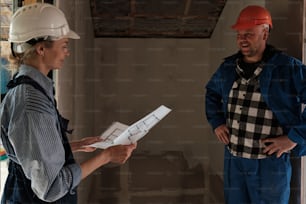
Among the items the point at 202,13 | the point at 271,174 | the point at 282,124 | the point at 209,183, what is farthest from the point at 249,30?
the point at 209,183

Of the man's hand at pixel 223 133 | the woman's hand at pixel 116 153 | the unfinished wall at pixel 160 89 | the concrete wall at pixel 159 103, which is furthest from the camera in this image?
the unfinished wall at pixel 160 89

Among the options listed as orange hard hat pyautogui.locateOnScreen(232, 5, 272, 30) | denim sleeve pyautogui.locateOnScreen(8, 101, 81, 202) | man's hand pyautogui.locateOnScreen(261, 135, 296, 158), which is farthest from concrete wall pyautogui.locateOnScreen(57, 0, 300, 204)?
denim sleeve pyautogui.locateOnScreen(8, 101, 81, 202)

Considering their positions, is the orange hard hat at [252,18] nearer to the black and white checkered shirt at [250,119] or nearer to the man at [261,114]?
the man at [261,114]

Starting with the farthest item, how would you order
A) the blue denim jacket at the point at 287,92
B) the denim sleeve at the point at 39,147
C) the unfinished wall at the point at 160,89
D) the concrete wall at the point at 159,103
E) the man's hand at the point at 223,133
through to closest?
the unfinished wall at the point at 160,89 → the concrete wall at the point at 159,103 → the man's hand at the point at 223,133 → the blue denim jacket at the point at 287,92 → the denim sleeve at the point at 39,147

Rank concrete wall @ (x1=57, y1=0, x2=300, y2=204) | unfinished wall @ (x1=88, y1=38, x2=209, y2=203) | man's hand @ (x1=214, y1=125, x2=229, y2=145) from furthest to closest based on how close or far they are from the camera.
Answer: unfinished wall @ (x1=88, y1=38, x2=209, y2=203) < concrete wall @ (x1=57, y1=0, x2=300, y2=204) < man's hand @ (x1=214, y1=125, x2=229, y2=145)

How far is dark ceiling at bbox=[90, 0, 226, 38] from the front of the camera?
7.67 ft

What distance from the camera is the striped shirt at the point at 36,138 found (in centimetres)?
74

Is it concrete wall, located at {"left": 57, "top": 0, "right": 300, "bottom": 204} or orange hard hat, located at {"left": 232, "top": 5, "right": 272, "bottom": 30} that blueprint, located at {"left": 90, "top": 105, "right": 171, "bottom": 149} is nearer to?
orange hard hat, located at {"left": 232, "top": 5, "right": 272, "bottom": 30}

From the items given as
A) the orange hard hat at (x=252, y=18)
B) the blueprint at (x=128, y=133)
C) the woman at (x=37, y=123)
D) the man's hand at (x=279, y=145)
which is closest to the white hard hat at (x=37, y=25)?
the woman at (x=37, y=123)

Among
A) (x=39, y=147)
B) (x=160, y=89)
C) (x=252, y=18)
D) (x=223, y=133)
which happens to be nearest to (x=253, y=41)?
(x=252, y=18)

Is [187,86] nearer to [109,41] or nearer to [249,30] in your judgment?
[109,41]

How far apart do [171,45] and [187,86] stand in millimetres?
295

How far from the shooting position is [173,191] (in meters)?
2.36

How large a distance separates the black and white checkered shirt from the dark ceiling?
3.99 ft
